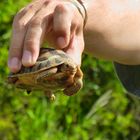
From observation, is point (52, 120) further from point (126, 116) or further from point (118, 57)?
point (118, 57)

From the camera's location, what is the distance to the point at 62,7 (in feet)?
7.80

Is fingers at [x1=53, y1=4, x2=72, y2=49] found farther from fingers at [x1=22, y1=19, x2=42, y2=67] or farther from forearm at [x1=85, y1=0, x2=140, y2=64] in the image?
forearm at [x1=85, y1=0, x2=140, y2=64]

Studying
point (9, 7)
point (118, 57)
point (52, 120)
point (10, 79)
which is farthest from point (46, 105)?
point (10, 79)

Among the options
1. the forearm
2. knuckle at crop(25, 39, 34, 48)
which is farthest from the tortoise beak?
knuckle at crop(25, 39, 34, 48)

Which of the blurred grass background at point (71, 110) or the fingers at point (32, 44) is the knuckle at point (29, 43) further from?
the blurred grass background at point (71, 110)

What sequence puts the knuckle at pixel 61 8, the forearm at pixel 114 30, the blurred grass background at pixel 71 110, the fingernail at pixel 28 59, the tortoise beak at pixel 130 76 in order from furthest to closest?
the blurred grass background at pixel 71 110 → the tortoise beak at pixel 130 76 → the forearm at pixel 114 30 → the knuckle at pixel 61 8 → the fingernail at pixel 28 59

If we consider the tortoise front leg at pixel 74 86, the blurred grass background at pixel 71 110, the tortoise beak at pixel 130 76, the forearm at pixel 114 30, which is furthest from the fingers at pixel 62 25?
the blurred grass background at pixel 71 110

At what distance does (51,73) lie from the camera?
7.58 ft

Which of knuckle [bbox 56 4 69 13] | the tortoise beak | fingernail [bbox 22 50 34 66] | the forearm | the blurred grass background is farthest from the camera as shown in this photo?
the blurred grass background

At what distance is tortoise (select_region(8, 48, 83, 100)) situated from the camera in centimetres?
229

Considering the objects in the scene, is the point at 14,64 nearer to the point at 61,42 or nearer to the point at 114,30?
the point at 61,42

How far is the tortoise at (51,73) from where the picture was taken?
7.50ft

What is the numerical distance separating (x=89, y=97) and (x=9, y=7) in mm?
1543

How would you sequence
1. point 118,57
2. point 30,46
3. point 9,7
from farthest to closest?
point 9,7 < point 118,57 < point 30,46
